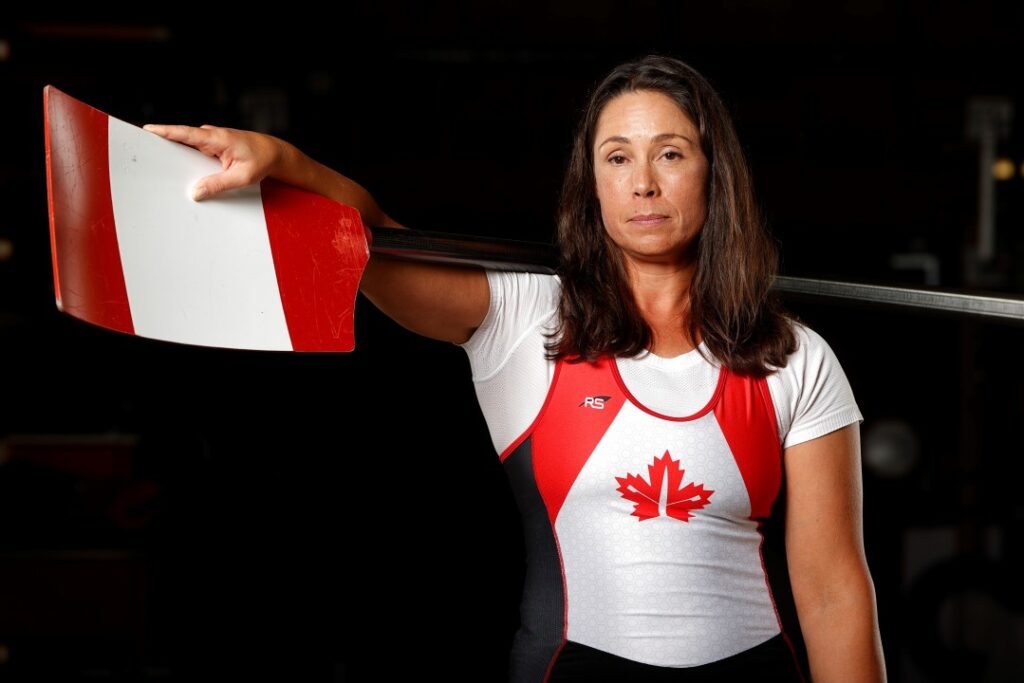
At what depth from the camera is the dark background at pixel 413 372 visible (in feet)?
10.7

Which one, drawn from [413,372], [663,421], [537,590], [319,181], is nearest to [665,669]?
[537,590]

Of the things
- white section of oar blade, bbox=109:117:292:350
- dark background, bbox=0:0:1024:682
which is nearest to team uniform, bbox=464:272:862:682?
white section of oar blade, bbox=109:117:292:350

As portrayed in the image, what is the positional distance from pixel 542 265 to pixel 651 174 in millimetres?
187

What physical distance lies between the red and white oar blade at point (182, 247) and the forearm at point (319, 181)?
0.06ft

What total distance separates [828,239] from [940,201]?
41 centimetres

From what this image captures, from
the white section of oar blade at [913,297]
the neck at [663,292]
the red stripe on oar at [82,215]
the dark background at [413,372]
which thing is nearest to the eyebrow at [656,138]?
the neck at [663,292]

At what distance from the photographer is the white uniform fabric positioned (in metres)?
1.24

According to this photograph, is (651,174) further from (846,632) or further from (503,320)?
(846,632)

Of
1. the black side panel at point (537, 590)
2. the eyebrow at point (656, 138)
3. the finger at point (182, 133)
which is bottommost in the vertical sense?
the black side panel at point (537, 590)

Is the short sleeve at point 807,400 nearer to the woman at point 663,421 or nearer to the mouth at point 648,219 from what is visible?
the woman at point 663,421

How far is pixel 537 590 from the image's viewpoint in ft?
4.17

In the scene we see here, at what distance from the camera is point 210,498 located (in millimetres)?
3238

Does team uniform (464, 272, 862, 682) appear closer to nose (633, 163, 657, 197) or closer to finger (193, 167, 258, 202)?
nose (633, 163, 657, 197)

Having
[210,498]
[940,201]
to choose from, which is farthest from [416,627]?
[940,201]
